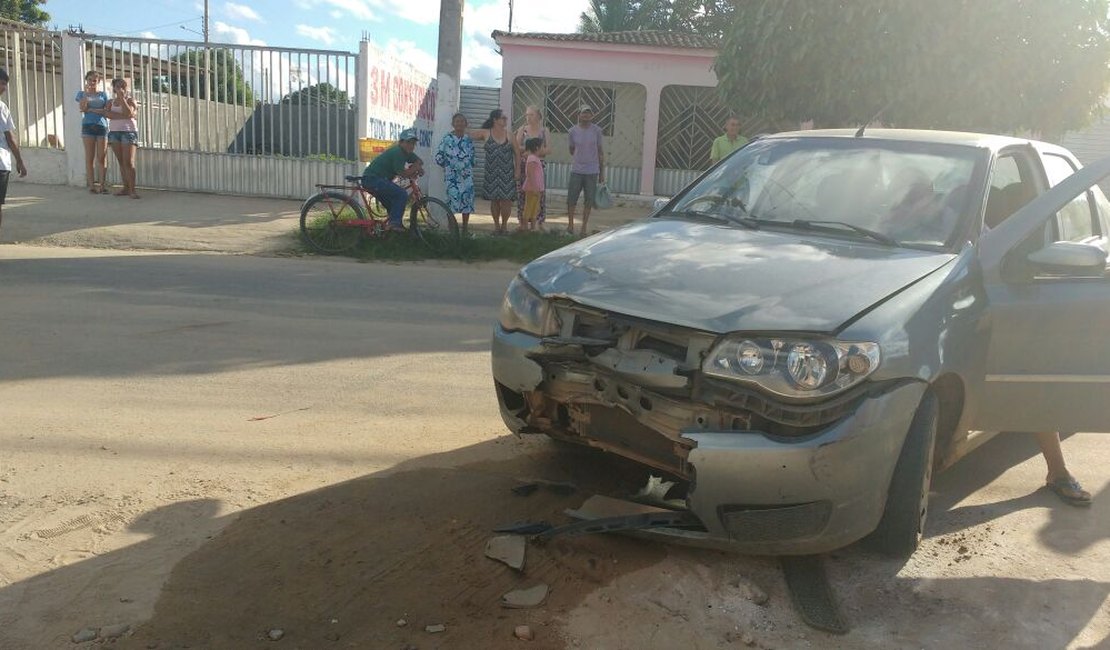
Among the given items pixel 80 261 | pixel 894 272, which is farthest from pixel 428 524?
pixel 80 261

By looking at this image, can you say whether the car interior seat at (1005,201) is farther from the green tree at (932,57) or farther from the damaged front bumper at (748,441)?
the green tree at (932,57)

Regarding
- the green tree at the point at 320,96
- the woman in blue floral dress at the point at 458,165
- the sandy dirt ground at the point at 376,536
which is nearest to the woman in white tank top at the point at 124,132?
the green tree at the point at 320,96

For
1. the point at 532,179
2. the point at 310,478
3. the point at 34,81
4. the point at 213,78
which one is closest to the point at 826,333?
the point at 310,478

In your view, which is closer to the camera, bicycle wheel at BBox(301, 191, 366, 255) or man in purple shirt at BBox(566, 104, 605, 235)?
bicycle wheel at BBox(301, 191, 366, 255)

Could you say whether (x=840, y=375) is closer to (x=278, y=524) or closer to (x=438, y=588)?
(x=438, y=588)

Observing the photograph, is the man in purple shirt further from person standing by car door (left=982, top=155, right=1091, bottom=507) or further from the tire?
the tire

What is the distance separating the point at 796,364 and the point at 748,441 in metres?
0.30

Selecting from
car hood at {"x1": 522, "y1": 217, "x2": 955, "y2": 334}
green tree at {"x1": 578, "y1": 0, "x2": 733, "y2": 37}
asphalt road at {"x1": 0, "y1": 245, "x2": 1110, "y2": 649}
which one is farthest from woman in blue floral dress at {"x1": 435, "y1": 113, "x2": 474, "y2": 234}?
green tree at {"x1": 578, "y1": 0, "x2": 733, "y2": 37}

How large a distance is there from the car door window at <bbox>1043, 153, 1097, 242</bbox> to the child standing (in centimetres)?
871

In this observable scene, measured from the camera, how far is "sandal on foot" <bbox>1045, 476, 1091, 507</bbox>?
4.36 metres

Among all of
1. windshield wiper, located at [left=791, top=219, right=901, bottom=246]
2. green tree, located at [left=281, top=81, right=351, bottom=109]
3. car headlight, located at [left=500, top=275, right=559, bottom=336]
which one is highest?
green tree, located at [left=281, top=81, right=351, bottom=109]

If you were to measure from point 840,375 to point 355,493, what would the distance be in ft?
6.80

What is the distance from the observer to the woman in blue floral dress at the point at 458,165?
12.8m

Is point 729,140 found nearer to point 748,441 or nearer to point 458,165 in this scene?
point 458,165
